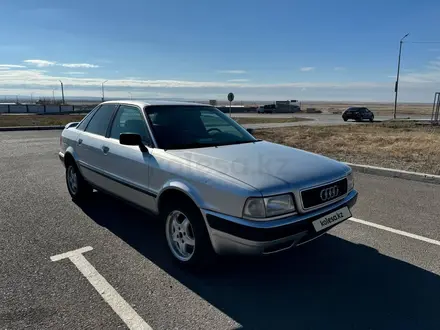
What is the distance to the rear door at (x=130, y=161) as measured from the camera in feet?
11.7

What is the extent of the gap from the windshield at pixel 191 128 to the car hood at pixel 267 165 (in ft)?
0.75

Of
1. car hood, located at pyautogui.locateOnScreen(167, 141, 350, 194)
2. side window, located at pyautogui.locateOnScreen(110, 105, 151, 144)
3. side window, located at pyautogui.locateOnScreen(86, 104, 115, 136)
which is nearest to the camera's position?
car hood, located at pyautogui.locateOnScreen(167, 141, 350, 194)

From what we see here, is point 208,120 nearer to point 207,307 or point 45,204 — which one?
point 207,307

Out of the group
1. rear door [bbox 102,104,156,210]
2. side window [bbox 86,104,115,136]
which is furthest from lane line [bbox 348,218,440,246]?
side window [bbox 86,104,115,136]

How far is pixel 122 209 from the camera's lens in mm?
5012

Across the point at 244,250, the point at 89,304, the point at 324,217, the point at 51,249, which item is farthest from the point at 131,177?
the point at 324,217

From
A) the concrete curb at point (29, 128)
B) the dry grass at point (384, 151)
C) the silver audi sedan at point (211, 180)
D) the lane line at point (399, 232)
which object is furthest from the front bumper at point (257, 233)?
the concrete curb at point (29, 128)

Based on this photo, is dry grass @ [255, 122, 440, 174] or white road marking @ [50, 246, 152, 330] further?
dry grass @ [255, 122, 440, 174]

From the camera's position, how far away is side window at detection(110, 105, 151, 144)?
3831 mm

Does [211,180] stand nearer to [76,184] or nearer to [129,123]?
[129,123]

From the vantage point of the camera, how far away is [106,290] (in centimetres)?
289

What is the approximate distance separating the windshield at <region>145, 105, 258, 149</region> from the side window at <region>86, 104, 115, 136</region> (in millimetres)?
918

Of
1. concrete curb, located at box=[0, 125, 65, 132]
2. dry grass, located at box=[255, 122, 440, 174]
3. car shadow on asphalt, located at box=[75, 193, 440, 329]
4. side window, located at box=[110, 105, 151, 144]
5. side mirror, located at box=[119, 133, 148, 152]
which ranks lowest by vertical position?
car shadow on asphalt, located at box=[75, 193, 440, 329]

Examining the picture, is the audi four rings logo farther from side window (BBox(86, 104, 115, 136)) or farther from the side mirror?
side window (BBox(86, 104, 115, 136))
